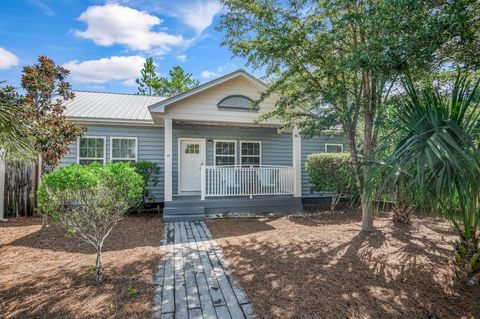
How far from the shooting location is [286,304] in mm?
2865

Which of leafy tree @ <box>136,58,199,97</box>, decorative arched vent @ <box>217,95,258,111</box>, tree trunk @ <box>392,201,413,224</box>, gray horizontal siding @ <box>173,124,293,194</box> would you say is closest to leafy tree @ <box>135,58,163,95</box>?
leafy tree @ <box>136,58,199,97</box>

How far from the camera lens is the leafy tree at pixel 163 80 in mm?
30703

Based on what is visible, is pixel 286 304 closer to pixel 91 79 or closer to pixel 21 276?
pixel 21 276

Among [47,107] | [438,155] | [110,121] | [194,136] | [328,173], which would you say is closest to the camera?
[438,155]

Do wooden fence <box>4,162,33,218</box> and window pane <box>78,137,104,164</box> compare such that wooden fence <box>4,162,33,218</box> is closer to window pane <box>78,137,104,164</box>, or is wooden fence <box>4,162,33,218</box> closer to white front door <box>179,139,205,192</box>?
window pane <box>78,137,104,164</box>

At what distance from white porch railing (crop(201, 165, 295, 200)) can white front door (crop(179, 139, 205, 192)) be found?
168 centimetres

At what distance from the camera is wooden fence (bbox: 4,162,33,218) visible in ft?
25.6

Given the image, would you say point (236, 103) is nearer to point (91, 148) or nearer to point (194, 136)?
point (194, 136)

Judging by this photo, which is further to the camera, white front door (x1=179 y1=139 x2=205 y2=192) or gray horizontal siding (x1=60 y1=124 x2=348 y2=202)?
white front door (x1=179 y1=139 x2=205 y2=192)

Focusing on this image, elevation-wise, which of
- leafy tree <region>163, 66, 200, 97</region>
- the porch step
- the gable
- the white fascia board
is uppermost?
leafy tree <region>163, 66, 200, 97</region>

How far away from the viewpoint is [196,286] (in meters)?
3.34

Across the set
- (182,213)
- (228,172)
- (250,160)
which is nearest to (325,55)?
(228,172)

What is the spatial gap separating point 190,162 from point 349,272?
7805 millimetres

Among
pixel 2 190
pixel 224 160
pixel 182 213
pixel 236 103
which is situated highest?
pixel 236 103
